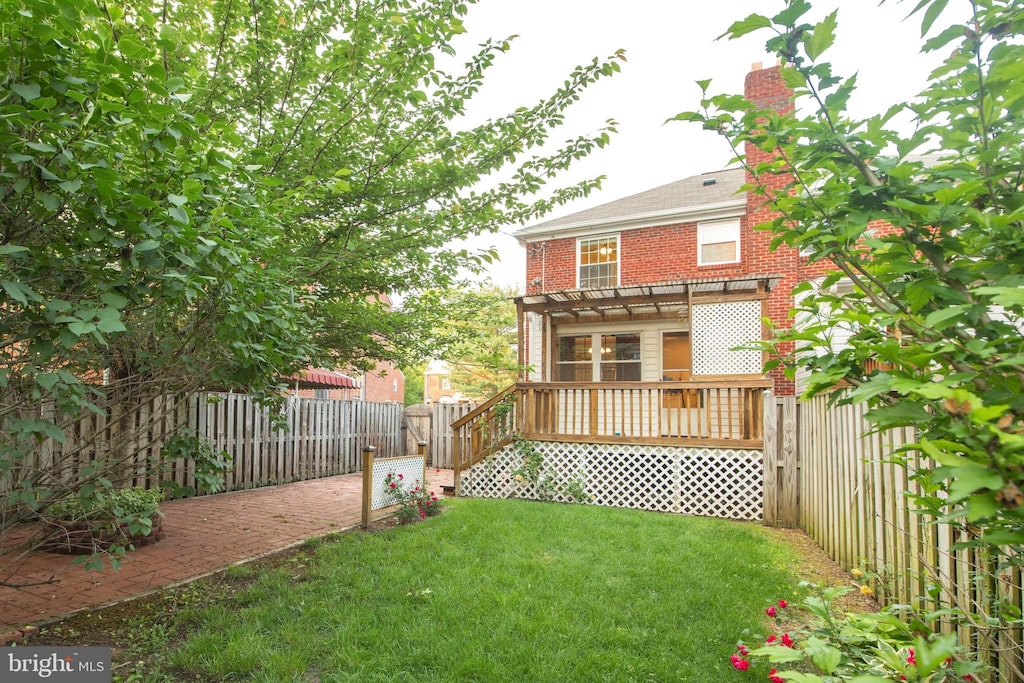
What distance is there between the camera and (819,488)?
5.59 m

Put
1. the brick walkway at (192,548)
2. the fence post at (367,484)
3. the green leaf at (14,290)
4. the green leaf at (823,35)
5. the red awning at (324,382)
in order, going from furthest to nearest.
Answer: the red awning at (324,382) < the fence post at (367,484) < the brick walkway at (192,548) < the green leaf at (14,290) < the green leaf at (823,35)

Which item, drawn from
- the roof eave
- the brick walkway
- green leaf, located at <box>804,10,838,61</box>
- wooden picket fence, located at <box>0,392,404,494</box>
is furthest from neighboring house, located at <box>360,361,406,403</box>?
green leaf, located at <box>804,10,838,61</box>

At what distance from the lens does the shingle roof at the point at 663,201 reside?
40.0 ft

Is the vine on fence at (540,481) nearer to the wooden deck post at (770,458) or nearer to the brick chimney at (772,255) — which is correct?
the wooden deck post at (770,458)

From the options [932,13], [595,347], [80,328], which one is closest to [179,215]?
[80,328]

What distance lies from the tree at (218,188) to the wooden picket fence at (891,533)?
110 inches

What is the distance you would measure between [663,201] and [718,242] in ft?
6.25

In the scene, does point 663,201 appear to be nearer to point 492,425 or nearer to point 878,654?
point 492,425

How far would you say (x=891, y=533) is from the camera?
3.58 meters

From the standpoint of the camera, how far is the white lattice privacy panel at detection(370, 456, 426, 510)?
6.57 meters

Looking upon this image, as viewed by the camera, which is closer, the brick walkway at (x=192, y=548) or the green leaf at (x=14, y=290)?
the green leaf at (x=14, y=290)

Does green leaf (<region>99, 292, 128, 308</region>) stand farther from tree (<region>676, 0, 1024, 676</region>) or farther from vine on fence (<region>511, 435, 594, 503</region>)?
vine on fence (<region>511, 435, 594, 503</region>)

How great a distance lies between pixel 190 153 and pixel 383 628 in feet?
9.54

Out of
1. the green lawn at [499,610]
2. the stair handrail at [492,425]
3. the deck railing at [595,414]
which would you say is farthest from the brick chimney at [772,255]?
the green lawn at [499,610]
